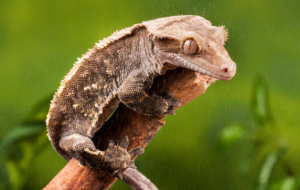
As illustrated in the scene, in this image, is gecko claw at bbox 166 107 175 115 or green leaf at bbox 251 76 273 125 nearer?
gecko claw at bbox 166 107 175 115

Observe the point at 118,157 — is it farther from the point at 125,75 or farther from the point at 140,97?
the point at 125,75

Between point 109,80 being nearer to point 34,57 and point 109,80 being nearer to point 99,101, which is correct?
point 99,101

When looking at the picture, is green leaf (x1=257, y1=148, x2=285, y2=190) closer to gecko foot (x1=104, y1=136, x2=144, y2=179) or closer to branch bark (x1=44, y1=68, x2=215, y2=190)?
branch bark (x1=44, y1=68, x2=215, y2=190)

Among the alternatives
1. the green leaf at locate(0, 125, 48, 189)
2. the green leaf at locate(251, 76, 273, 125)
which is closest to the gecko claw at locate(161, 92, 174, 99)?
the green leaf at locate(251, 76, 273, 125)

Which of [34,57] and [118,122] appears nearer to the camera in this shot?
[118,122]

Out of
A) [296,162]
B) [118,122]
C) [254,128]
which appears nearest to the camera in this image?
[118,122]

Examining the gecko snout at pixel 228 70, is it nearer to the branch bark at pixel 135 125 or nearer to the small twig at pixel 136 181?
the branch bark at pixel 135 125

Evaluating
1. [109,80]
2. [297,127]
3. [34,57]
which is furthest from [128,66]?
[297,127]
